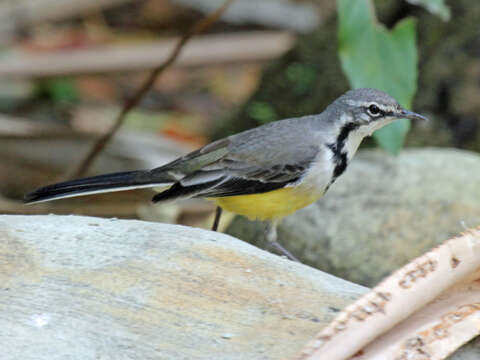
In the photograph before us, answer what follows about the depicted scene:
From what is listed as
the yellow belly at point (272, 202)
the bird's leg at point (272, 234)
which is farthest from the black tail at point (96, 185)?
the bird's leg at point (272, 234)

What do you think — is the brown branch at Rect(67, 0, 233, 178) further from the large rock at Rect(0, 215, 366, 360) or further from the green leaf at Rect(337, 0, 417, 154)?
the large rock at Rect(0, 215, 366, 360)

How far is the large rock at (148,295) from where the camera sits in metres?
2.71

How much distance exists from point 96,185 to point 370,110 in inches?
63.7

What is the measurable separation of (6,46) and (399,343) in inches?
337

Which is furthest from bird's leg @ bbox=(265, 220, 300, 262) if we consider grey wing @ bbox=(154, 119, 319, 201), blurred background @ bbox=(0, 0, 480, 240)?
blurred background @ bbox=(0, 0, 480, 240)

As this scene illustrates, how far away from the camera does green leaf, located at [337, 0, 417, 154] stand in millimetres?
5027

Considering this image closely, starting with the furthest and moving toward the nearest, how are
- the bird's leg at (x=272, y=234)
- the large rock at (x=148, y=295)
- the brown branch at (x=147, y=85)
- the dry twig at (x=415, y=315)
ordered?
1. the brown branch at (x=147, y=85)
2. the bird's leg at (x=272, y=234)
3. the large rock at (x=148, y=295)
4. the dry twig at (x=415, y=315)

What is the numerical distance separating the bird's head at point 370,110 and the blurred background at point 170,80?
3.38 feet

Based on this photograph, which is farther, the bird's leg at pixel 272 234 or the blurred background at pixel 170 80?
the blurred background at pixel 170 80

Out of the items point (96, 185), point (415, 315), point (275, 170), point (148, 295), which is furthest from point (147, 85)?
point (415, 315)

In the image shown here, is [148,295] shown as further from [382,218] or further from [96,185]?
[382,218]

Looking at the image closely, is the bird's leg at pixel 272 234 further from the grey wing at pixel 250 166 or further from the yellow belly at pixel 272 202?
the grey wing at pixel 250 166

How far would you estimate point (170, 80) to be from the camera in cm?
1095

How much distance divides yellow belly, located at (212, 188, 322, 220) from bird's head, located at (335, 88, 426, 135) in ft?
1.60
